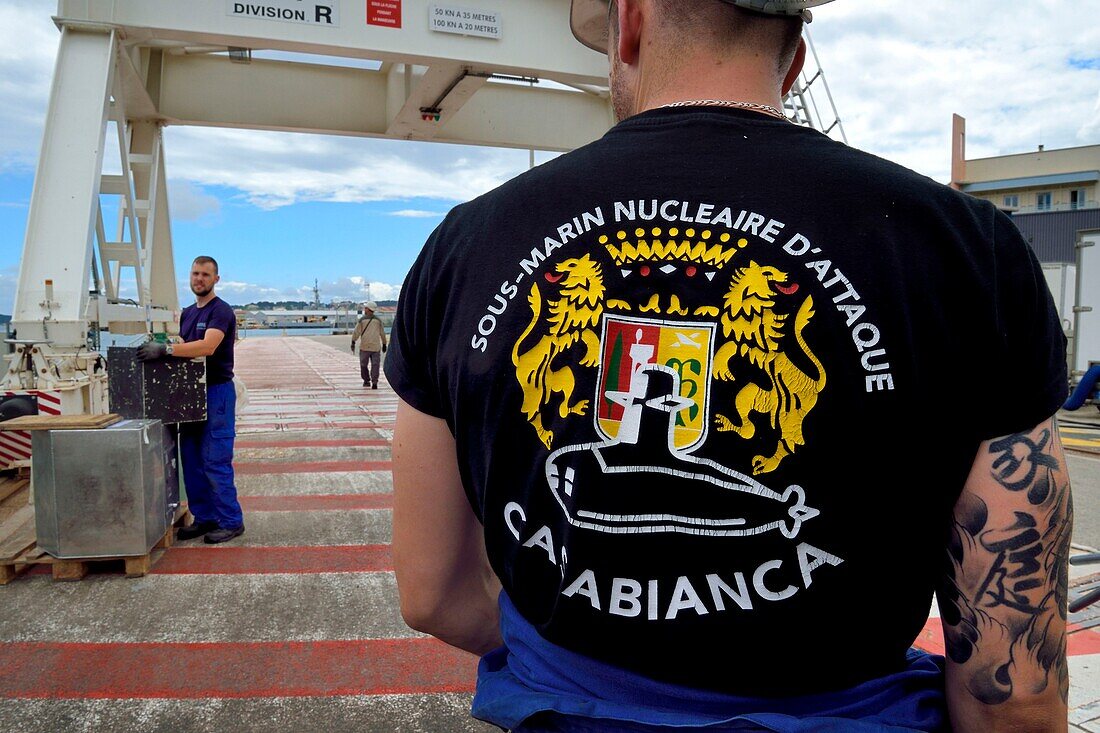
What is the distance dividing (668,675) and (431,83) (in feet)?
33.7

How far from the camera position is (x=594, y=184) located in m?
1.19

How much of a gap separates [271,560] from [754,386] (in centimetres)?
496

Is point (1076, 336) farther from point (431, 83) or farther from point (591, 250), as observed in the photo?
point (591, 250)

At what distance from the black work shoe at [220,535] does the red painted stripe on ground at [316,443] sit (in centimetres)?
388

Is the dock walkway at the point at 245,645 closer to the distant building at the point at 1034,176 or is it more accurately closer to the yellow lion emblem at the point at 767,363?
the yellow lion emblem at the point at 767,363

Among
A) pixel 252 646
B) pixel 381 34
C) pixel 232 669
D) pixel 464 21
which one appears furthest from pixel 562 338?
pixel 464 21

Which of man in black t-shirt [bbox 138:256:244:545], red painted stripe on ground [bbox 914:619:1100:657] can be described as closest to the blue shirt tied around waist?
red painted stripe on ground [bbox 914:619:1100:657]

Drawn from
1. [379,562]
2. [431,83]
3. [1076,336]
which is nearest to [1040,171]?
[1076,336]

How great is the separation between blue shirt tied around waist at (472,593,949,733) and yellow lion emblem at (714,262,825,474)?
1.18 ft

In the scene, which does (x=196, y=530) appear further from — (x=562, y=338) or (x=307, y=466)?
(x=562, y=338)

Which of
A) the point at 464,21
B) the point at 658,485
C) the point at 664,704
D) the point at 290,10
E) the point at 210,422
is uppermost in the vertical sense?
the point at 464,21

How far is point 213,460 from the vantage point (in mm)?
5531

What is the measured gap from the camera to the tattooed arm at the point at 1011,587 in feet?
3.80

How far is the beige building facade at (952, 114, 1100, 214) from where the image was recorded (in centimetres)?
4644
